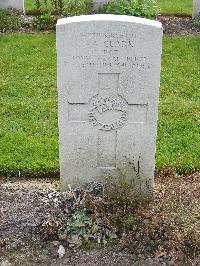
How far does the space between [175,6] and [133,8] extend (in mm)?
2701

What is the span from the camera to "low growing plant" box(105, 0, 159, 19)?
10062 millimetres

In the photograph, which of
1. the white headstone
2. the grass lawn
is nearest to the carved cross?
the white headstone

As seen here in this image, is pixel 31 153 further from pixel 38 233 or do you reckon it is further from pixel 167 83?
pixel 167 83

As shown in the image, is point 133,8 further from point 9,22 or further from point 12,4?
point 12,4

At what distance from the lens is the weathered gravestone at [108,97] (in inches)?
179

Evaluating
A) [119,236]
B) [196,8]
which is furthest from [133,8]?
[119,236]

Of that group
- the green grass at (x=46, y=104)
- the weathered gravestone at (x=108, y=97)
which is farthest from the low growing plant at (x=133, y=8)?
the weathered gravestone at (x=108, y=97)

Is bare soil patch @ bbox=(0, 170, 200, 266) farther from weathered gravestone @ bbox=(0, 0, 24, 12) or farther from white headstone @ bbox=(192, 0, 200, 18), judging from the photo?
weathered gravestone @ bbox=(0, 0, 24, 12)

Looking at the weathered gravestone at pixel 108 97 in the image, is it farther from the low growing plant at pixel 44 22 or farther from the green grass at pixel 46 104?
the low growing plant at pixel 44 22

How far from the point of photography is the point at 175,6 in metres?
12.6

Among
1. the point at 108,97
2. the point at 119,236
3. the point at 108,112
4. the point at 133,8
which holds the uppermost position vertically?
the point at 133,8

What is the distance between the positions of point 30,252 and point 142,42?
1.92m

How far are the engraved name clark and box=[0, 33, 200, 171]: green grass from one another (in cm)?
118

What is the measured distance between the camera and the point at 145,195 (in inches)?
205
